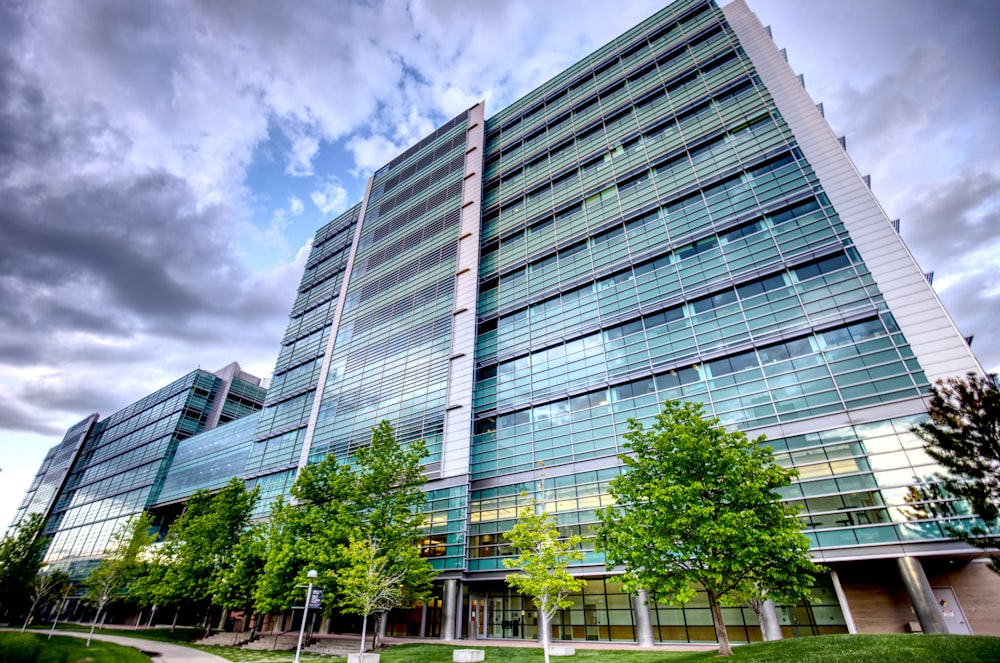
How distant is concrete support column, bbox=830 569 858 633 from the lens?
76.2ft

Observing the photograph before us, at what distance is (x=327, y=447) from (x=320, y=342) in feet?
59.7

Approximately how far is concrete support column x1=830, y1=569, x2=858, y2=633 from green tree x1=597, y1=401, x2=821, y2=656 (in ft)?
24.2

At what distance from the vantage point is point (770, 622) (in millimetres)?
24062

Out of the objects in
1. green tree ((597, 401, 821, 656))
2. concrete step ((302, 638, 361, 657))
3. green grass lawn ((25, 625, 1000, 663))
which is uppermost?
green tree ((597, 401, 821, 656))

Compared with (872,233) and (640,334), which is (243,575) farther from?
(872,233)

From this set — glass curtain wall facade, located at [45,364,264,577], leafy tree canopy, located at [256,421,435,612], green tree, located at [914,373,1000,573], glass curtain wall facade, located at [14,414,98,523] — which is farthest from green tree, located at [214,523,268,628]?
glass curtain wall facade, located at [14,414,98,523]

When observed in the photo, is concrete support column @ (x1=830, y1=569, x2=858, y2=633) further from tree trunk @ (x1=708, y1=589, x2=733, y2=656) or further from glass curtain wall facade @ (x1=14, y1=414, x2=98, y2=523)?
glass curtain wall facade @ (x1=14, y1=414, x2=98, y2=523)

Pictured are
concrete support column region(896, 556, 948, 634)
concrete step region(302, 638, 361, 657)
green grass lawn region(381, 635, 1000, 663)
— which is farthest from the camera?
concrete step region(302, 638, 361, 657)

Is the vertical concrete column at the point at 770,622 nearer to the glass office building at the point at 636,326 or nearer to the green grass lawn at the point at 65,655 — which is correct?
the glass office building at the point at 636,326

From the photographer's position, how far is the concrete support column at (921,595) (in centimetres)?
2072

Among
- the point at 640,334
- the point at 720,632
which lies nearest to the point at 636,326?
the point at 640,334

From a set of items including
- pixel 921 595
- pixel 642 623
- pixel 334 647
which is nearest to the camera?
pixel 921 595

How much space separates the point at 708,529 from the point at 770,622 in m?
12.0

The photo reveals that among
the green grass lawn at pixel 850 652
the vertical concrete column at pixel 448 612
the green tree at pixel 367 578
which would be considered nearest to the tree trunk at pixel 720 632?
the green grass lawn at pixel 850 652
